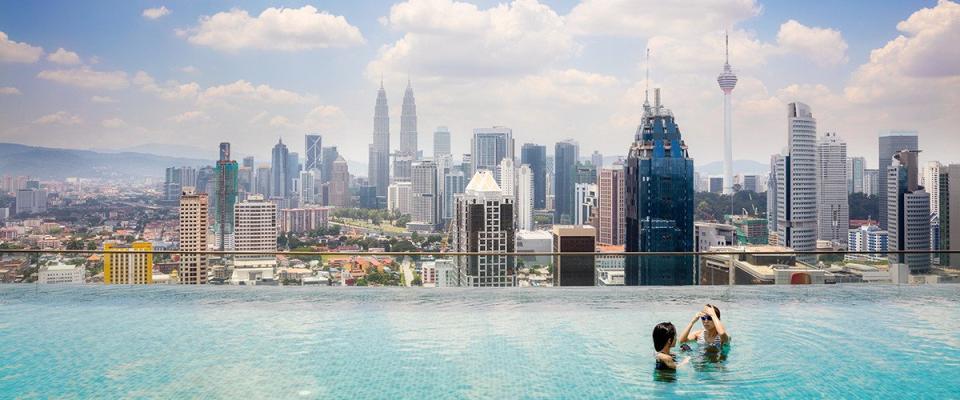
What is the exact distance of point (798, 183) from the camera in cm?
3422

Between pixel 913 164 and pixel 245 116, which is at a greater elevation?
pixel 245 116

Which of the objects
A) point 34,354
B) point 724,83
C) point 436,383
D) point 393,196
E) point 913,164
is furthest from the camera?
point 724,83

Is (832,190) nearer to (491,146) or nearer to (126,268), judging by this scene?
(491,146)

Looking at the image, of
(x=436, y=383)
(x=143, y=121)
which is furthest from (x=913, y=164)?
(x=143, y=121)

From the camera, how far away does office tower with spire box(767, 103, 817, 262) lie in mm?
31641

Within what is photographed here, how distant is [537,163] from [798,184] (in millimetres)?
15618

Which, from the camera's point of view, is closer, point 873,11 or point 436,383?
point 436,383

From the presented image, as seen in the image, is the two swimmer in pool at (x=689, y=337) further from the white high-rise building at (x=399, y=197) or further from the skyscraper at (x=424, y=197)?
the white high-rise building at (x=399, y=197)

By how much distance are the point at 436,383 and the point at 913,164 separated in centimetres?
3013

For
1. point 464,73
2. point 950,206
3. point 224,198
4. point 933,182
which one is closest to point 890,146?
point 933,182

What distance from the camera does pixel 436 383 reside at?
13.0ft

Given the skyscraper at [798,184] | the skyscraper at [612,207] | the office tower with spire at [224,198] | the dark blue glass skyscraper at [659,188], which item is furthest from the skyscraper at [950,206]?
the office tower with spire at [224,198]

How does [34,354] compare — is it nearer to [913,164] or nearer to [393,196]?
[913,164]

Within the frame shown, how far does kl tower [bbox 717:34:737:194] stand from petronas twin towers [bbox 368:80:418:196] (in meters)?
18.4
